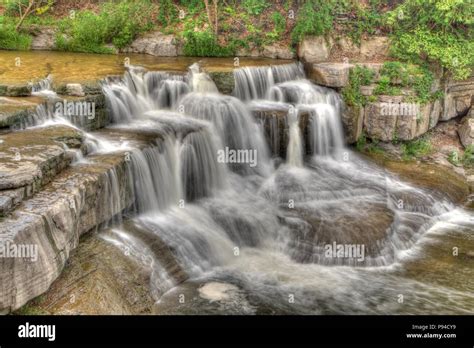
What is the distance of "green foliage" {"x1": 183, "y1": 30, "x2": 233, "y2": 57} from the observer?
16922 millimetres

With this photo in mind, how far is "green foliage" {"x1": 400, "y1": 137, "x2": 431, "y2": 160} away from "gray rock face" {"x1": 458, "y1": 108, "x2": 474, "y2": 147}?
3.75ft

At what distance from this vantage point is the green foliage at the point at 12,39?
16859 mm

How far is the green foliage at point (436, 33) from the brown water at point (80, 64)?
376 cm

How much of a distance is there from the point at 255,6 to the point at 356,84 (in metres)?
5.82

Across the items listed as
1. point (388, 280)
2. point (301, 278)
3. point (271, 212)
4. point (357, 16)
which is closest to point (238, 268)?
point (301, 278)

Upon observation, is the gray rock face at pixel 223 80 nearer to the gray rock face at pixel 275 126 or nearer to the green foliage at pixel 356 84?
the gray rock face at pixel 275 126

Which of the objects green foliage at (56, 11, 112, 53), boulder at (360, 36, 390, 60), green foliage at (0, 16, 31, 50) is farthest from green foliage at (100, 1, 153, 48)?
boulder at (360, 36, 390, 60)

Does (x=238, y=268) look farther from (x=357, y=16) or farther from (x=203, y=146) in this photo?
(x=357, y=16)

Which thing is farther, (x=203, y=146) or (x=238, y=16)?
(x=238, y=16)

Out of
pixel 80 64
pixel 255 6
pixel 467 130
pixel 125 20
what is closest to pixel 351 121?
pixel 467 130

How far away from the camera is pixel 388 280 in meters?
8.74

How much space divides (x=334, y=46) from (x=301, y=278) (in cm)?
986

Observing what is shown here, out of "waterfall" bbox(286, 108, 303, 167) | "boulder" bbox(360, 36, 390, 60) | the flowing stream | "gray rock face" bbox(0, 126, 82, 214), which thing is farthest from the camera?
"boulder" bbox(360, 36, 390, 60)

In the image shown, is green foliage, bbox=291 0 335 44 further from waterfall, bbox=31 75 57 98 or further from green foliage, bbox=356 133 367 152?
waterfall, bbox=31 75 57 98
